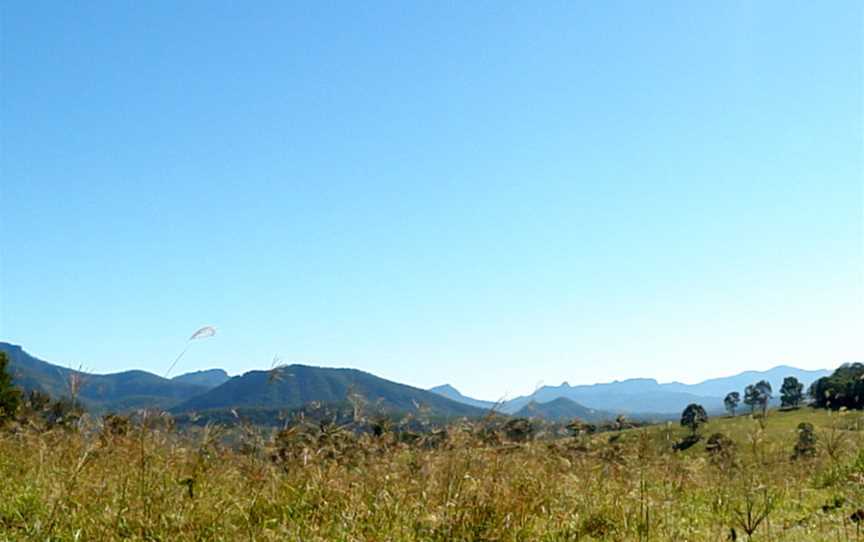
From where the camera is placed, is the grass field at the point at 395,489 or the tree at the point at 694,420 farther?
the tree at the point at 694,420

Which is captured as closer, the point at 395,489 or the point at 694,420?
the point at 395,489

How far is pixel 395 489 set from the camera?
5.54 meters

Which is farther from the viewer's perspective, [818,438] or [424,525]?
[818,438]

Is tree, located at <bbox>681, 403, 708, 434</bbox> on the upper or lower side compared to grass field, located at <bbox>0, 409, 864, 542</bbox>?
upper

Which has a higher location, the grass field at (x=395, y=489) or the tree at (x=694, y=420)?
the tree at (x=694, y=420)

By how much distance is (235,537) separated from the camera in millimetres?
4465

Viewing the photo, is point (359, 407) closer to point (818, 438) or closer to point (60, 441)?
point (60, 441)

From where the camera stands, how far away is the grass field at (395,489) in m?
4.79

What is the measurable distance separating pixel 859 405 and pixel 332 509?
6.92m

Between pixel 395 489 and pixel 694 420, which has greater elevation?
pixel 694 420

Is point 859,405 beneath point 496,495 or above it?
above

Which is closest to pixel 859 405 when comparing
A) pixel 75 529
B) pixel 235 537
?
pixel 235 537

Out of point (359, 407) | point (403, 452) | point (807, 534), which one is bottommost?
point (807, 534)

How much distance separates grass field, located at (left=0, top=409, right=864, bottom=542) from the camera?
479cm
